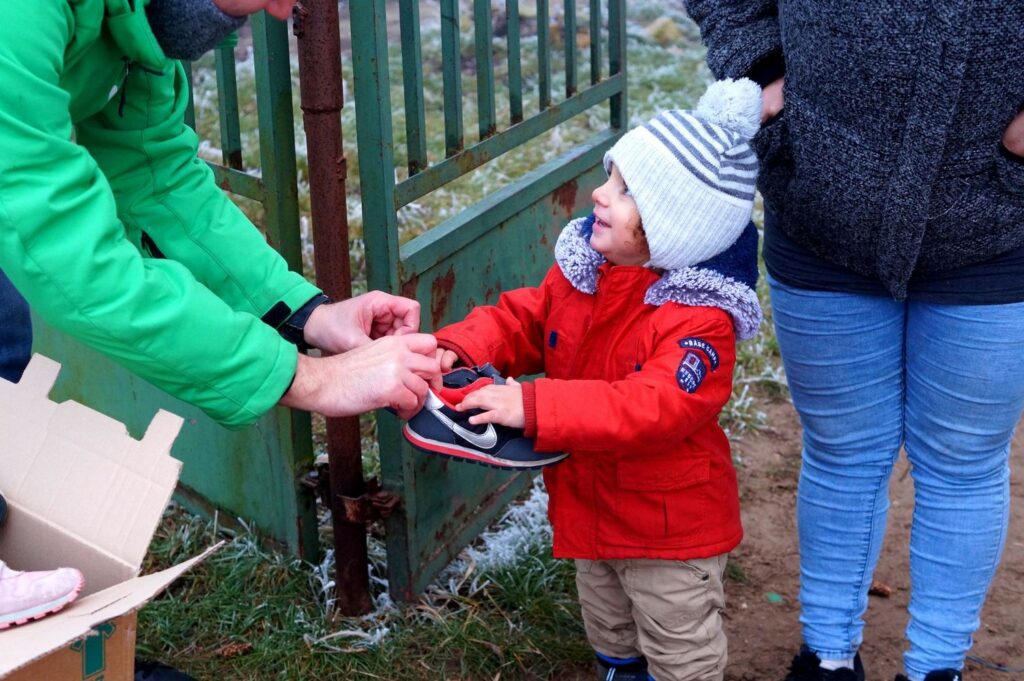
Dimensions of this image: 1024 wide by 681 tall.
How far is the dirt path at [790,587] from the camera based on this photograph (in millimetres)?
2898

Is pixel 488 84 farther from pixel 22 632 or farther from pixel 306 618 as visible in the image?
pixel 22 632

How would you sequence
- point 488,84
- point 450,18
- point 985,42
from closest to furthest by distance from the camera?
1. point 985,42
2. point 450,18
3. point 488,84

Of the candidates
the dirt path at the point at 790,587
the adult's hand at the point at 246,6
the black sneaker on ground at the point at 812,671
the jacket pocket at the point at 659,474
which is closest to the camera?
the adult's hand at the point at 246,6

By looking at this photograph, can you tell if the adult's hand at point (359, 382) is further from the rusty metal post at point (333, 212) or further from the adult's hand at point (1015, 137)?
the adult's hand at point (1015, 137)

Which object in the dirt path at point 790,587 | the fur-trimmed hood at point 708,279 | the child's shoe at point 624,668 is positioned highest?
the fur-trimmed hood at point 708,279

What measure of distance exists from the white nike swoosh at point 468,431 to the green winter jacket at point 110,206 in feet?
0.92

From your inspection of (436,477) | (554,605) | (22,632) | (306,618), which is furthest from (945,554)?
(22,632)

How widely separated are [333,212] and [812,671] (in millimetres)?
1400

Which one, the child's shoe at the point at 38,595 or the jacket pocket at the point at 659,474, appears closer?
the child's shoe at the point at 38,595

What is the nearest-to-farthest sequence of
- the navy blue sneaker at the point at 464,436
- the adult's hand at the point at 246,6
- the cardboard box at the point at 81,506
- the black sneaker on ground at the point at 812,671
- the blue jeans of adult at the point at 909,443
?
the cardboard box at the point at 81,506 < the adult's hand at the point at 246,6 < the navy blue sneaker at the point at 464,436 < the blue jeans of adult at the point at 909,443 < the black sneaker on ground at the point at 812,671

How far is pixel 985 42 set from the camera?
6.17 ft

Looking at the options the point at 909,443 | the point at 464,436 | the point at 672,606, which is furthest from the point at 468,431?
the point at 909,443

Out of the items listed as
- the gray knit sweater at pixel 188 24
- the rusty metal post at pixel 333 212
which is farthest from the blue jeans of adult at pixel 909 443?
the gray knit sweater at pixel 188 24

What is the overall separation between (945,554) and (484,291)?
1.21m
